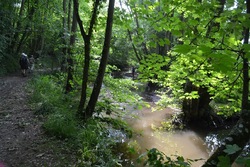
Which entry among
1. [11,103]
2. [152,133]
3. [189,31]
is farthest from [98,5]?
[152,133]

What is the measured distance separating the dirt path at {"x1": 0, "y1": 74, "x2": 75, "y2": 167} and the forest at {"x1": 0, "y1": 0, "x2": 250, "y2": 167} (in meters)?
0.26

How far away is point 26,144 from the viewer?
18.2 feet

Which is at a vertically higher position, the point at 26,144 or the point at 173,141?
the point at 26,144

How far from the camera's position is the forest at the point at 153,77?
2.53m

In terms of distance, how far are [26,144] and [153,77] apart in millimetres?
3554

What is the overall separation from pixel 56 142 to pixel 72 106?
250 centimetres

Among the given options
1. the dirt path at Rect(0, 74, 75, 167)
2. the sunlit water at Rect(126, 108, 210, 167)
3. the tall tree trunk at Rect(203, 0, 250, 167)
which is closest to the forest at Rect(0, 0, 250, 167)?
the tall tree trunk at Rect(203, 0, 250, 167)

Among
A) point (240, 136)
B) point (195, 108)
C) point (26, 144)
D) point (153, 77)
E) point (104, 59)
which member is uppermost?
point (104, 59)

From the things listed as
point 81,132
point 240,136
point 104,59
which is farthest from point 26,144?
point 240,136

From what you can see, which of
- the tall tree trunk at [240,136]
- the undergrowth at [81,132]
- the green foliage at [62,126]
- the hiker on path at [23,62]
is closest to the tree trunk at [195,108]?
the undergrowth at [81,132]

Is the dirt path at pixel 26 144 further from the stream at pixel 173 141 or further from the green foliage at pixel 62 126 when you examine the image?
the stream at pixel 173 141

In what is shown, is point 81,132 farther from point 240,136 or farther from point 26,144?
point 240,136

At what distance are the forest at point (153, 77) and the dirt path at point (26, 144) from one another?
0.86 feet

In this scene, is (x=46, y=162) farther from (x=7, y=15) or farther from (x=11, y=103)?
(x=7, y=15)
